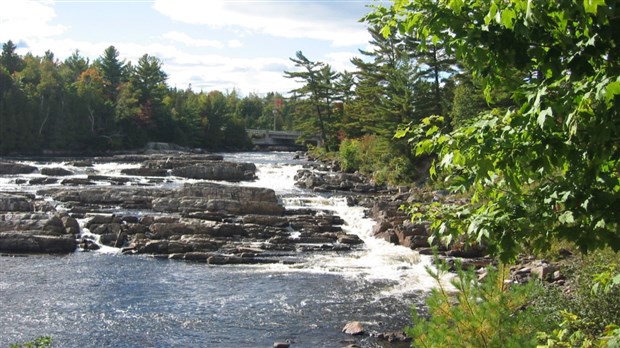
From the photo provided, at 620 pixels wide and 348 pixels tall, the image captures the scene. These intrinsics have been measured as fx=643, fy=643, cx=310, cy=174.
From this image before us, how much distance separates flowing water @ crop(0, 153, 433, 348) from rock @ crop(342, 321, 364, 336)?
20 centimetres

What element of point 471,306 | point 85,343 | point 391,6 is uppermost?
point 391,6

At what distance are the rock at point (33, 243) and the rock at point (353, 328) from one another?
13113 mm

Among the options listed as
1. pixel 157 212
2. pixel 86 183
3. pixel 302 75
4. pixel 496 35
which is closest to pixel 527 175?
pixel 496 35

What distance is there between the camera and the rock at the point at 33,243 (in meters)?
23.8

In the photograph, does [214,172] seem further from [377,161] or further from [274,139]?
[274,139]

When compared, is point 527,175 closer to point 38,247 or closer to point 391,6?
point 391,6

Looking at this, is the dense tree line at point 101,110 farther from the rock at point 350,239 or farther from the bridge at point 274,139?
the rock at point 350,239

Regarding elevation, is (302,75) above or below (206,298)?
above

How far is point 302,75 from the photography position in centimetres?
6562

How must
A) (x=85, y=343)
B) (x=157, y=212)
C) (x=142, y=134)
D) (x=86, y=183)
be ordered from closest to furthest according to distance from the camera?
(x=85, y=343) < (x=157, y=212) < (x=86, y=183) < (x=142, y=134)

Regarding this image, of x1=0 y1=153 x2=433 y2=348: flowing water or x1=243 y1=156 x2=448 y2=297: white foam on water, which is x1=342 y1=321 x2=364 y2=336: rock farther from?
x1=243 y1=156 x2=448 y2=297: white foam on water

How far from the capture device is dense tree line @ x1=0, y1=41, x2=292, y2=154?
2491 inches

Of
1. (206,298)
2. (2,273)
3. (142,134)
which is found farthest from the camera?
(142,134)

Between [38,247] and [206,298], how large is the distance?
9.12 meters
